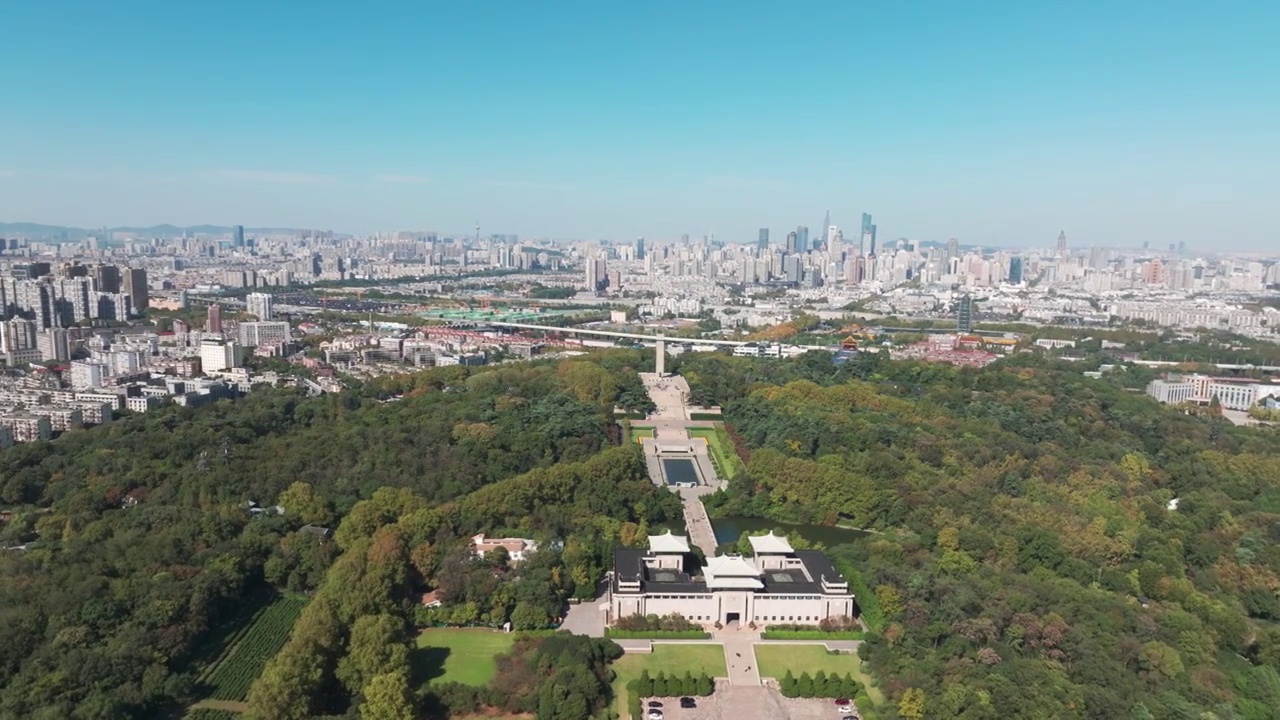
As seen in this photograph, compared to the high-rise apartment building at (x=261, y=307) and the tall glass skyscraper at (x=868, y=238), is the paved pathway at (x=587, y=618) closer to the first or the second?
the high-rise apartment building at (x=261, y=307)

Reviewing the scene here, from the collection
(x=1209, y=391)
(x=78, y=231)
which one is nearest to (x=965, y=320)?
(x=1209, y=391)

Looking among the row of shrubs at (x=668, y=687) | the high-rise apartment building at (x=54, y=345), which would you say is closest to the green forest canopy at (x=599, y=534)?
the row of shrubs at (x=668, y=687)

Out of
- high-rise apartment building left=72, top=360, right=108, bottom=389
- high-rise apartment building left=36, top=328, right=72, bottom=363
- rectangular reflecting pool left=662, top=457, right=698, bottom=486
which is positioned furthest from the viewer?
high-rise apartment building left=36, top=328, right=72, bottom=363

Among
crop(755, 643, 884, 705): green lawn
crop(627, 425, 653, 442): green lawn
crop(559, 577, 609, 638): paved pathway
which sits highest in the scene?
crop(627, 425, 653, 442): green lawn

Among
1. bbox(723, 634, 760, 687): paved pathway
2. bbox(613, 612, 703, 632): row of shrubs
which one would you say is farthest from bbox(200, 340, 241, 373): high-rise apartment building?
bbox(723, 634, 760, 687): paved pathway

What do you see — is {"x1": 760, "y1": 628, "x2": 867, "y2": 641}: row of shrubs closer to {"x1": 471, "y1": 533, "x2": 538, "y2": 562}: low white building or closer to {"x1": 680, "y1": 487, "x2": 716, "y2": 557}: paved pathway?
{"x1": 680, "y1": 487, "x2": 716, "y2": 557}: paved pathway

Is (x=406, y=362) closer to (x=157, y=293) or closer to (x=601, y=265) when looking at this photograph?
(x=157, y=293)
